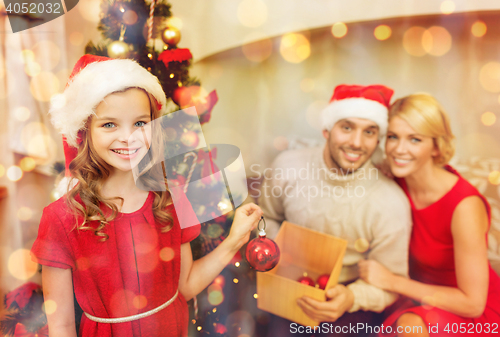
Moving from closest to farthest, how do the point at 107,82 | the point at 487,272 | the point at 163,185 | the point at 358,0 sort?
the point at 107,82 → the point at 163,185 → the point at 487,272 → the point at 358,0

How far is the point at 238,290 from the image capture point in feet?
3.66

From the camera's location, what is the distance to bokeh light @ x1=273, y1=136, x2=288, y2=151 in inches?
49.2

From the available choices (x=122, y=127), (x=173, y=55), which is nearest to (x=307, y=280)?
(x=122, y=127)

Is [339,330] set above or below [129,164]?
below

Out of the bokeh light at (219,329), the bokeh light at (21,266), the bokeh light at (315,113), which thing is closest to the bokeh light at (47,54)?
the bokeh light at (21,266)

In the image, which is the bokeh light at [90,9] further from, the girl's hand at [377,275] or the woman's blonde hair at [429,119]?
the girl's hand at [377,275]

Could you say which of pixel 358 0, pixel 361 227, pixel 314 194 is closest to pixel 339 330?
pixel 361 227

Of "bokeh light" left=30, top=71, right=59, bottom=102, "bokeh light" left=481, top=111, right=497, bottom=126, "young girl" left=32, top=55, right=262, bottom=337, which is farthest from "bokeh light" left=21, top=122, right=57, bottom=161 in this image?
"bokeh light" left=481, top=111, right=497, bottom=126

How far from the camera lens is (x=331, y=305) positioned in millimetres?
994

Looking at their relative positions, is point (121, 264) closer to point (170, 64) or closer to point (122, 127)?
point (122, 127)

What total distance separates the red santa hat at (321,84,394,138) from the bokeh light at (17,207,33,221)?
1366mm

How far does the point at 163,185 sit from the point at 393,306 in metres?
0.97

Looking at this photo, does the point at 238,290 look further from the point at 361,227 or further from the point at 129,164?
the point at 129,164

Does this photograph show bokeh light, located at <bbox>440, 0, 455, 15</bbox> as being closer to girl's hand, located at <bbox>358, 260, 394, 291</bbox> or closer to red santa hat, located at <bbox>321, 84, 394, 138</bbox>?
red santa hat, located at <bbox>321, 84, 394, 138</bbox>
